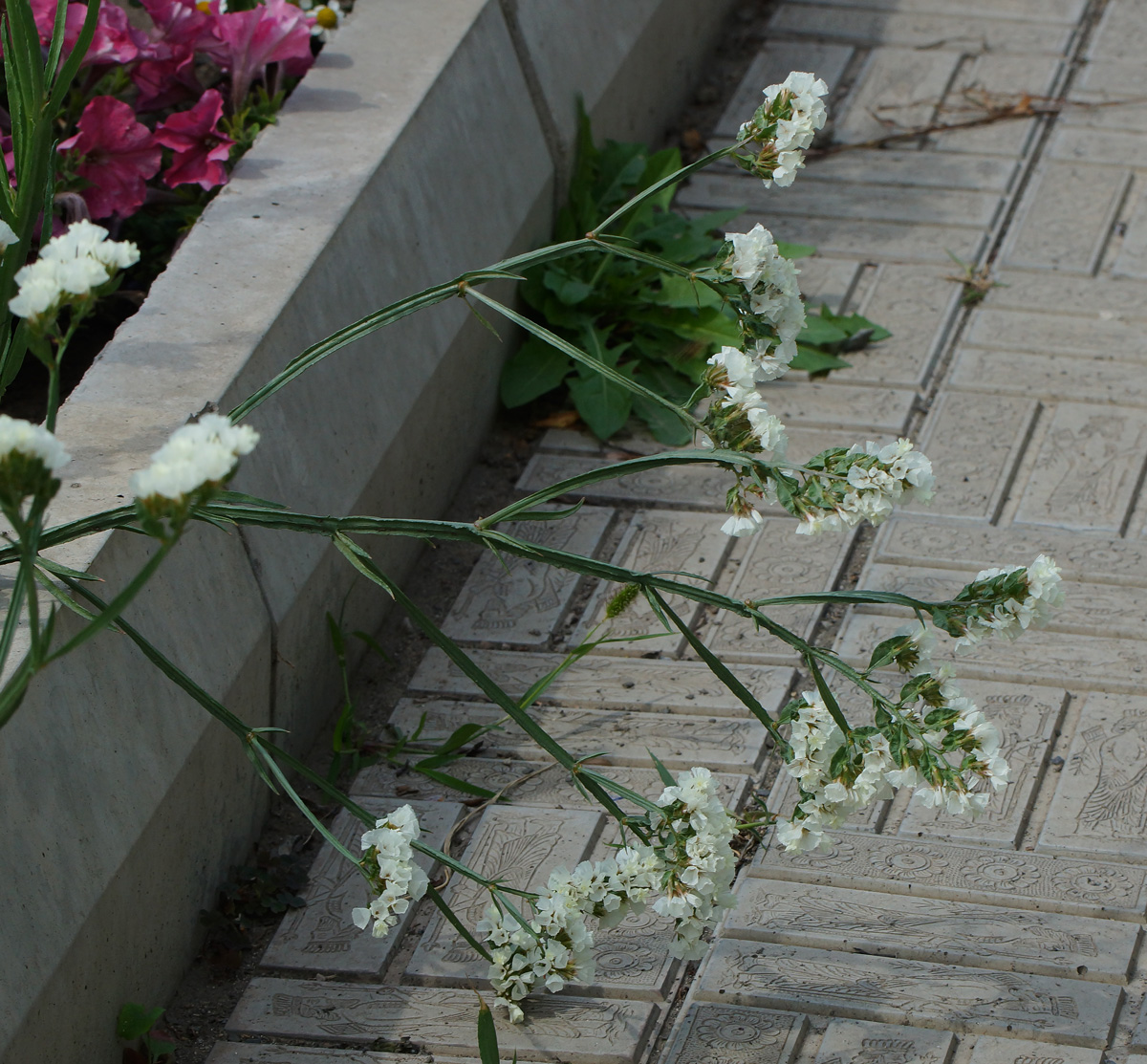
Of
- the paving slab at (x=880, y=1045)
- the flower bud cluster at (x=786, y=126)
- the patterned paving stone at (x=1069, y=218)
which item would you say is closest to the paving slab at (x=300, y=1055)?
the paving slab at (x=880, y=1045)

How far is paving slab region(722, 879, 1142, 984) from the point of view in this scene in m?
1.97

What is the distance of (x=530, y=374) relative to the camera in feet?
9.90

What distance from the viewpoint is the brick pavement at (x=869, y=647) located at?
1933 mm

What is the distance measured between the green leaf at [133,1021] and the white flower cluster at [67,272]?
37.4 inches

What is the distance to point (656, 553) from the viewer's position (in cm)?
272

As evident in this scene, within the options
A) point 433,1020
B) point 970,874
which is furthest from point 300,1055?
point 970,874

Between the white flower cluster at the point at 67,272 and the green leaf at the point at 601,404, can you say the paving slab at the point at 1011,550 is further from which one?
the white flower cluster at the point at 67,272

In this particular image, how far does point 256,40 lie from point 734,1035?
1.89 meters

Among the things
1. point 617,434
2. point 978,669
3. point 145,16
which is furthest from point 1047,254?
point 145,16

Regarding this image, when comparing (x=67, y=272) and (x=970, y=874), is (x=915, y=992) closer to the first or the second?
(x=970, y=874)

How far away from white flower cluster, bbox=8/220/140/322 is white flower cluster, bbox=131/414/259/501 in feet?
0.65

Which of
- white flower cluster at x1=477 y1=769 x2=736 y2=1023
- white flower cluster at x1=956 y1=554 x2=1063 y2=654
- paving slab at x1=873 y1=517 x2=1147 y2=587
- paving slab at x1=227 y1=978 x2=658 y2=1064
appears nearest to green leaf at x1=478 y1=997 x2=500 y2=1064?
white flower cluster at x1=477 y1=769 x2=736 y2=1023

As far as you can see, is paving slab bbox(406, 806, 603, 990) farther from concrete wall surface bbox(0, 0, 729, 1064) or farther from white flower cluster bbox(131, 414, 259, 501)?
white flower cluster bbox(131, 414, 259, 501)

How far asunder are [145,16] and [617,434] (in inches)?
47.9
